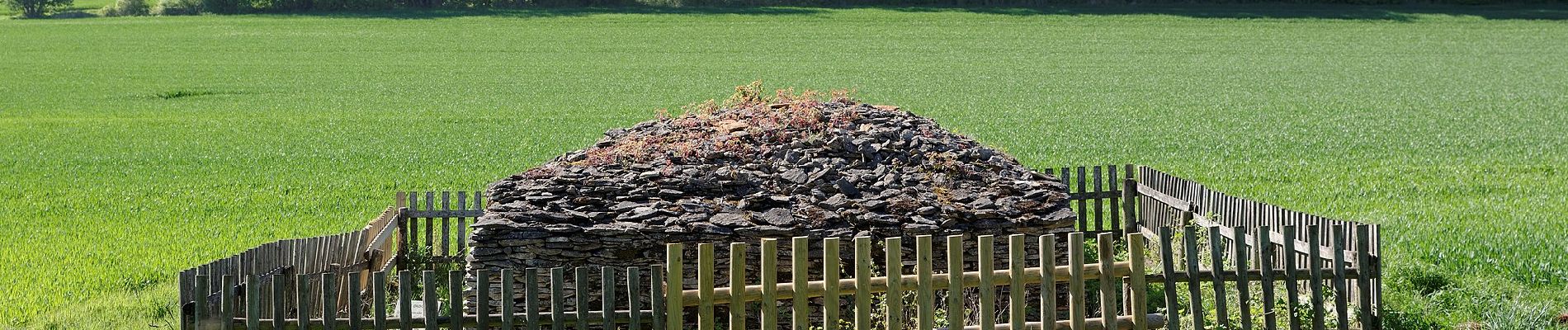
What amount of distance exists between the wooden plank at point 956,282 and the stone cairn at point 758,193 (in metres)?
1.64

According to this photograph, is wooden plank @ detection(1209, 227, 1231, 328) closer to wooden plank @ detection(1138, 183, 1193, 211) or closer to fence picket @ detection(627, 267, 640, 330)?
fence picket @ detection(627, 267, 640, 330)

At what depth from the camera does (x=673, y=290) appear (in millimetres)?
6691

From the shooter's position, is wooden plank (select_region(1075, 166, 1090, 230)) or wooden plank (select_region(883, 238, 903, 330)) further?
wooden plank (select_region(1075, 166, 1090, 230))

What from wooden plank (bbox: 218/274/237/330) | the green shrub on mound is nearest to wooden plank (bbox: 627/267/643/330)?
wooden plank (bbox: 218/274/237/330)

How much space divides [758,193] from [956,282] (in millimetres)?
2787

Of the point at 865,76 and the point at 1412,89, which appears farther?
the point at 865,76

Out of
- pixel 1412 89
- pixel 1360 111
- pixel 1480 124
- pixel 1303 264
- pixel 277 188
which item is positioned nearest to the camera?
pixel 1303 264

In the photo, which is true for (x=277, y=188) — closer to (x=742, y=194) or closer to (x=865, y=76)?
(x=742, y=194)

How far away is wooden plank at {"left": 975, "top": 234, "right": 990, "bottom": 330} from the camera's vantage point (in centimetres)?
668

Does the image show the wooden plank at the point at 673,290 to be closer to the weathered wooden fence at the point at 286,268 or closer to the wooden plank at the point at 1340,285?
the weathered wooden fence at the point at 286,268

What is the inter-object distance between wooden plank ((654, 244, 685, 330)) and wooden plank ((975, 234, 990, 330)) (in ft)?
4.71

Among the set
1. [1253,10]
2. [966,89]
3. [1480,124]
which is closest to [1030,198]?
[1480,124]

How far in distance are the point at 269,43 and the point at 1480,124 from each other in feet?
162

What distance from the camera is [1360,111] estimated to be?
1315 inches
